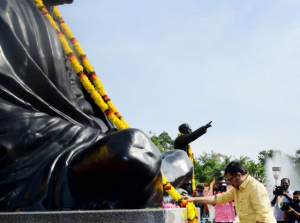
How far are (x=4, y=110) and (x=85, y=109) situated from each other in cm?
79

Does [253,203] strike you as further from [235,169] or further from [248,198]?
[235,169]

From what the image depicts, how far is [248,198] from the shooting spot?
513 cm

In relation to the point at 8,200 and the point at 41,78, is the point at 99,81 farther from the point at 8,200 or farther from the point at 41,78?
the point at 8,200

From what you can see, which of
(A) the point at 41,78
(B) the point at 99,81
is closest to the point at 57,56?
(A) the point at 41,78

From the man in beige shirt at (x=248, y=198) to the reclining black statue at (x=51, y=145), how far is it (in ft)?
6.46

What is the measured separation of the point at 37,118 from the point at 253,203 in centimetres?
300

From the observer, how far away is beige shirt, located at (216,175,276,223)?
4973mm

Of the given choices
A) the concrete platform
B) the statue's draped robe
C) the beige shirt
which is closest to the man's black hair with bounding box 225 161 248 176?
the beige shirt

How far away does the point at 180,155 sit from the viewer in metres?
3.62

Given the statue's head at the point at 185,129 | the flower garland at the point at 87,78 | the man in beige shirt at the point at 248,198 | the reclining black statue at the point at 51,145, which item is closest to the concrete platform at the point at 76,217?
the reclining black statue at the point at 51,145

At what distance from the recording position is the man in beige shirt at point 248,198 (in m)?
4.98

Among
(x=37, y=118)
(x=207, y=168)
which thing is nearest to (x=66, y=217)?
(x=37, y=118)

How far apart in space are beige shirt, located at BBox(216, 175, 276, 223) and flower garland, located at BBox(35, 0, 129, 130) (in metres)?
2.05

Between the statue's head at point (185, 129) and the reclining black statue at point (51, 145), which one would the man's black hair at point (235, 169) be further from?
the statue's head at point (185, 129)
